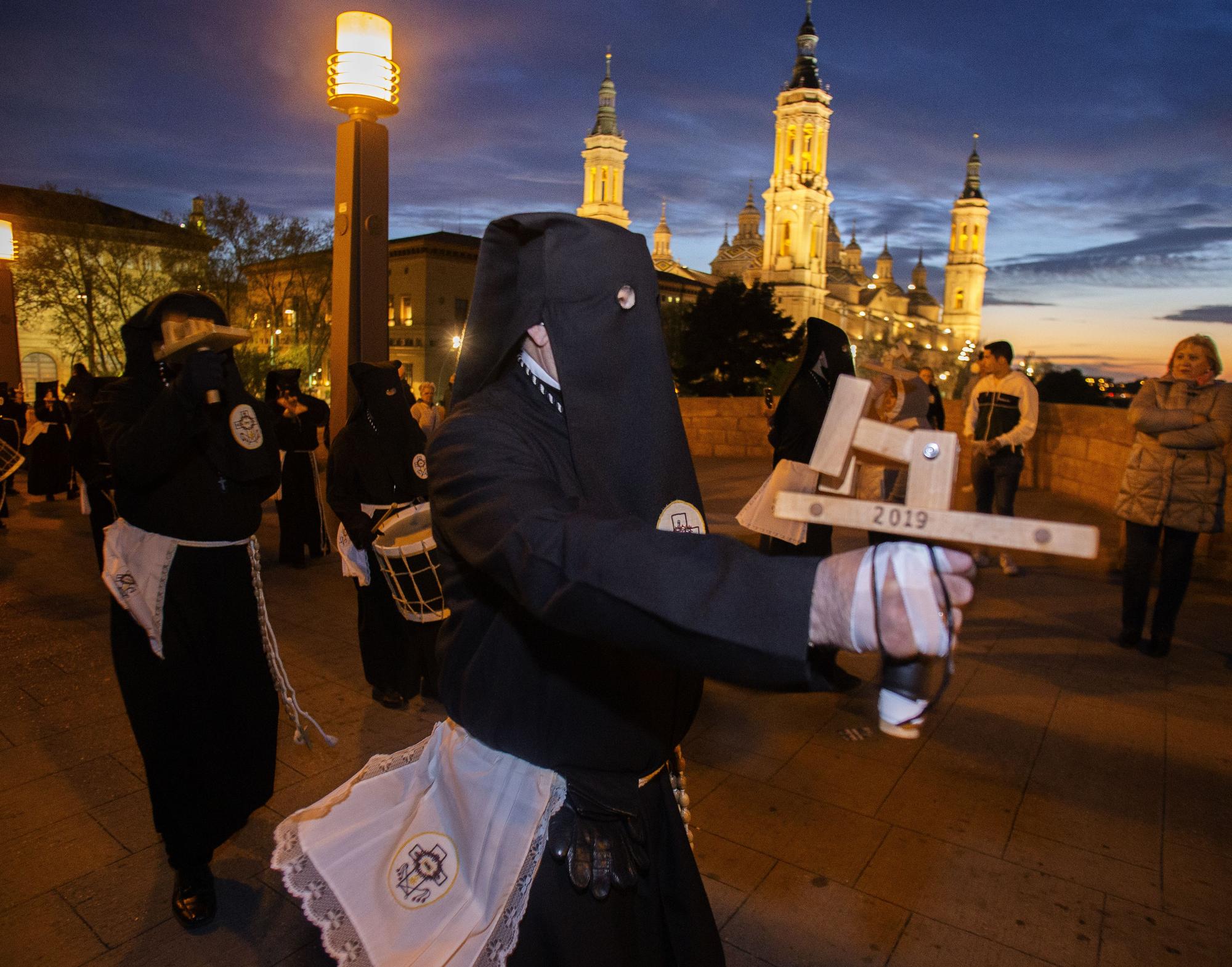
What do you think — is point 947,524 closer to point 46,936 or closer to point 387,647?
point 46,936

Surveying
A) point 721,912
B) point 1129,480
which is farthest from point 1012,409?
point 721,912

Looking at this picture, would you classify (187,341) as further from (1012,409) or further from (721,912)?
(1012,409)

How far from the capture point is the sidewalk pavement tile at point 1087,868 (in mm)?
3346

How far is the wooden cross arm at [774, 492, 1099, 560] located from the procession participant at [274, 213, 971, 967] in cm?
34

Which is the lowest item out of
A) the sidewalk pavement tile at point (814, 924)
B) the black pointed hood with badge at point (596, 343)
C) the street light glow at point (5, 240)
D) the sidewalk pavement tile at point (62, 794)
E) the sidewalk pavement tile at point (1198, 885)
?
the sidewalk pavement tile at point (62, 794)

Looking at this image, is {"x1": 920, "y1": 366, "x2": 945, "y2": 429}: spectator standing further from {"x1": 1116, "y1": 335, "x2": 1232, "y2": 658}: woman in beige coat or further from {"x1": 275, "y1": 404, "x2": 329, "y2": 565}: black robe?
{"x1": 275, "y1": 404, "x2": 329, "y2": 565}: black robe

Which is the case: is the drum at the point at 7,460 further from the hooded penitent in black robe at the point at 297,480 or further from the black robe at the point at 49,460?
the hooded penitent in black robe at the point at 297,480

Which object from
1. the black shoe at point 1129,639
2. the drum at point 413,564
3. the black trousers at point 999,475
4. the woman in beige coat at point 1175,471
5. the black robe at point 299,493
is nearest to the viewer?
the drum at point 413,564

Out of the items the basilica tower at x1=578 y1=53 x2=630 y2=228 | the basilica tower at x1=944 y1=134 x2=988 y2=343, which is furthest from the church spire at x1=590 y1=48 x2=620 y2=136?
the basilica tower at x1=944 y1=134 x2=988 y2=343

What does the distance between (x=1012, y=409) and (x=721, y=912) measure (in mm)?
6988

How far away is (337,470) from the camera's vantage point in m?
5.46

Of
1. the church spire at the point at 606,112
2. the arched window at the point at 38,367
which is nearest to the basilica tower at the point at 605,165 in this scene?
the church spire at the point at 606,112

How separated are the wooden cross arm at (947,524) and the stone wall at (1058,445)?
6.41m

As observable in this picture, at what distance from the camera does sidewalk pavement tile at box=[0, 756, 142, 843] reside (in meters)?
3.84
